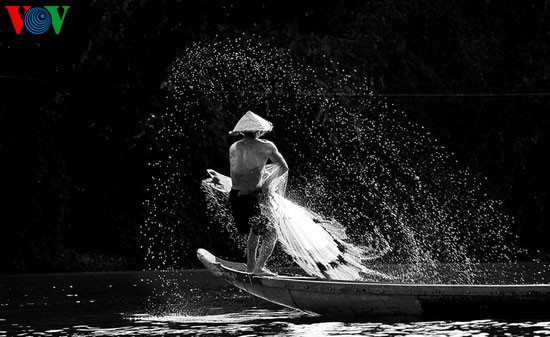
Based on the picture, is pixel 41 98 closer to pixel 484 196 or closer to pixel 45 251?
pixel 45 251

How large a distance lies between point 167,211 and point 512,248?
7.28 m

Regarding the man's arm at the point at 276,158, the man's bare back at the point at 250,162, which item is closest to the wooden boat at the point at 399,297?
the man's bare back at the point at 250,162

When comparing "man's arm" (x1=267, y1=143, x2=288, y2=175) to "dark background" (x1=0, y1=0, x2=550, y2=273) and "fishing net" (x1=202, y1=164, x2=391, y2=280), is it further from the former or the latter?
"dark background" (x1=0, y1=0, x2=550, y2=273)

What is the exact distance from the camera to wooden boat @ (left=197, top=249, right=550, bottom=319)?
1121 centimetres

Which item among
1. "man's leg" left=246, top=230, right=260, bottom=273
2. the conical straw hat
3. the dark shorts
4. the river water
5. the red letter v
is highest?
the red letter v

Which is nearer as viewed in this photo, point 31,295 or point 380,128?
point 31,295

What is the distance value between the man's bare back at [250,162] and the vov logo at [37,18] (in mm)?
12567

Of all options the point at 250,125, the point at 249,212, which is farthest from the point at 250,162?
the point at 249,212

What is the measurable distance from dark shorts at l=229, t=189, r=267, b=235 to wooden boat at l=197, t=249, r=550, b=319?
0.48m

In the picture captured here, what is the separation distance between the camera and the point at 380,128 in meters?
25.1

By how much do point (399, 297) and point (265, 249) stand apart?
151 centimetres

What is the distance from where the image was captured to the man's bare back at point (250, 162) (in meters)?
12.1

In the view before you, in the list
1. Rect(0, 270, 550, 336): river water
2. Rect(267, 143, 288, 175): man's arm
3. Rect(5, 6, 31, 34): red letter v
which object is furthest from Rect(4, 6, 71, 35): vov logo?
Rect(267, 143, 288, 175): man's arm

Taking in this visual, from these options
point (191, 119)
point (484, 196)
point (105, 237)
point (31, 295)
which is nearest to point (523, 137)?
point (484, 196)
